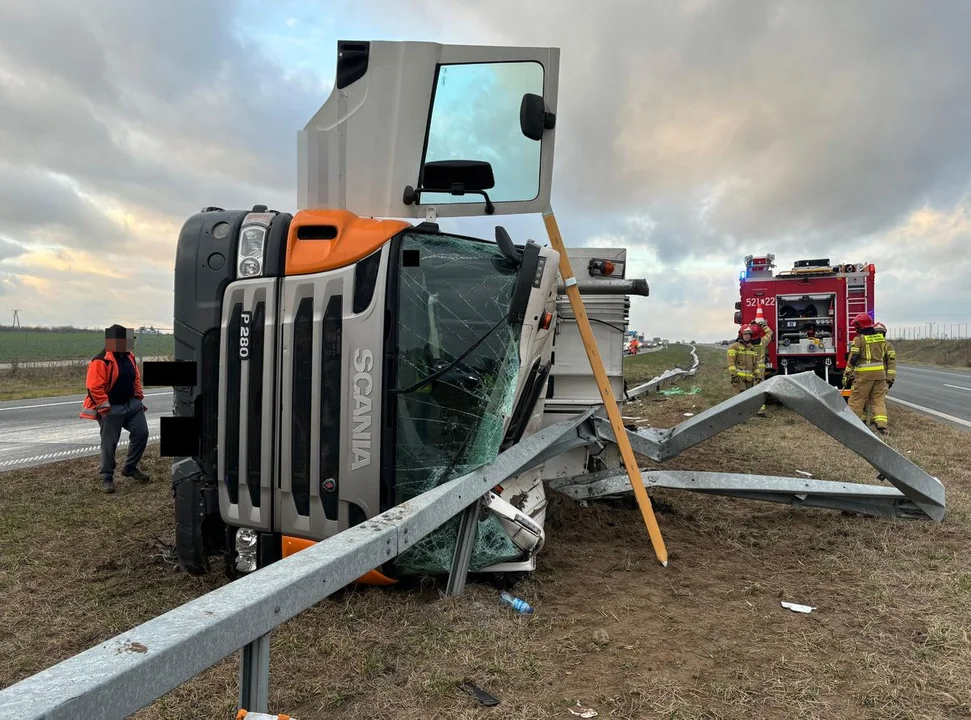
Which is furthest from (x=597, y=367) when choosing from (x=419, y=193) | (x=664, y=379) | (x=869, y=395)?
(x=664, y=379)

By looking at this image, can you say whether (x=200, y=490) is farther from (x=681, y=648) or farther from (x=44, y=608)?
(x=681, y=648)

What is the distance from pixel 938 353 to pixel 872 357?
150ft

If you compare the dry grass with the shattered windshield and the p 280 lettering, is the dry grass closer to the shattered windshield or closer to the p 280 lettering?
the shattered windshield

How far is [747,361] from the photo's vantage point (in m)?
11.3

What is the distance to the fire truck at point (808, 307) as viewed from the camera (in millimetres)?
11945

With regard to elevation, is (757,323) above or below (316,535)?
above

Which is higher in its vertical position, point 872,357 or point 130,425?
point 872,357

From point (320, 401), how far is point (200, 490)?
80 centimetres

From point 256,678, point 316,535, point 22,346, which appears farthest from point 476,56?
point 22,346

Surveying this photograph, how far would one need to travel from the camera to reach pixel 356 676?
2.41 metres

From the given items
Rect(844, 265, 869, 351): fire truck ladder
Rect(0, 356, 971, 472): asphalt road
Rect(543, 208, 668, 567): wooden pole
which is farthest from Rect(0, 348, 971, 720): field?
Rect(844, 265, 869, 351): fire truck ladder

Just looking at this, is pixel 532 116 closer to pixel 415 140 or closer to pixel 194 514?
pixel 415 140

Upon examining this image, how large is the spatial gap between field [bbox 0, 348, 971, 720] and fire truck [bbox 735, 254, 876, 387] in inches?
314

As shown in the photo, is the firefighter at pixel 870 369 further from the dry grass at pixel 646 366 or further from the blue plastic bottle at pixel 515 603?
the blue plastic bottle at pixel 515 603
